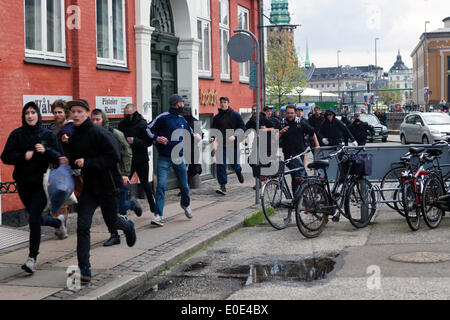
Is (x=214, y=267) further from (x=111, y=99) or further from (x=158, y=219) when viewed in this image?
(x=111, y=99)

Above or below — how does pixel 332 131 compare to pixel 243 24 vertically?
below

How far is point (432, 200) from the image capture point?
962 cm

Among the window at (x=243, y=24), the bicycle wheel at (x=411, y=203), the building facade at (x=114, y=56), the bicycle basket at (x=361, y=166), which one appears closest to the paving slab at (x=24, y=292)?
the building facade at (x=114, y=56)

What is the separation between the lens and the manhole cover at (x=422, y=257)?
7328 millimetres

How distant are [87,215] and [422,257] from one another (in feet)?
12.0

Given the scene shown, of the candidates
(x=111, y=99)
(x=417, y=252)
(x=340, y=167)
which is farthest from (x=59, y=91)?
(x=417, y=252)

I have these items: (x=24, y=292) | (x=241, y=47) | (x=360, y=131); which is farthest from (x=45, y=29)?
(x=360, y=131)

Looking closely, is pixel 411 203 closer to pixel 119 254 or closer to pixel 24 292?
pixel 119 254

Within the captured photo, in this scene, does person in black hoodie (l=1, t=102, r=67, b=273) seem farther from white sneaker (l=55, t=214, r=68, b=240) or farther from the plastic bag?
white sneaker (l=55, t=214, r=68, b=240)

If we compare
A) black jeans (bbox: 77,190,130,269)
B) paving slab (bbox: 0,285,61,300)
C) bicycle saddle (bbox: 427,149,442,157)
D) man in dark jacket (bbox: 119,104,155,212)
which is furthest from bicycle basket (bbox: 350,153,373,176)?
paving slab (bbox: 0,285,61,300)

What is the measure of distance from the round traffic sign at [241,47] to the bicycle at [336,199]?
3255mm

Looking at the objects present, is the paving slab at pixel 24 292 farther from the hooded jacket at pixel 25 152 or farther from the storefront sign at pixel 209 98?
the storefront sign at pixel 209 98

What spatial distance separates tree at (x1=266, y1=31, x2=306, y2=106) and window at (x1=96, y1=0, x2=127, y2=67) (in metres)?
32.7

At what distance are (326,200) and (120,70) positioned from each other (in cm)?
559
